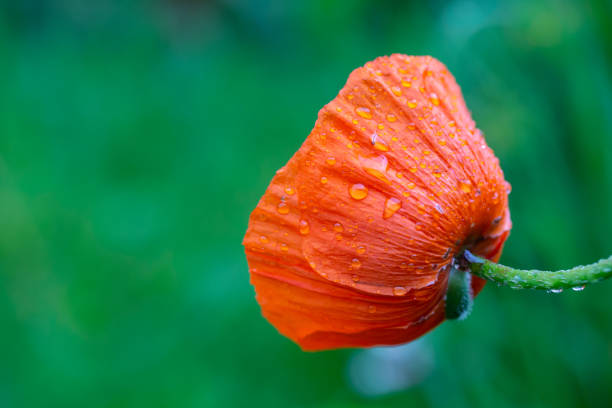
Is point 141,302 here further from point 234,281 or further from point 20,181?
point 20,181

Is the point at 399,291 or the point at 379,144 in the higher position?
the point at 379,144

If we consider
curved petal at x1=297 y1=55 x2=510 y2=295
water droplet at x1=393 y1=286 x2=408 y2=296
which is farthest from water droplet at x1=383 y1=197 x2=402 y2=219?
water droplet at x1=393 y1=286 x2=408 y2=296

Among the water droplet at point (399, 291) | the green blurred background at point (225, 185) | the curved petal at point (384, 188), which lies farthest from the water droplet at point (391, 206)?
the green blurred background at point (225, 185)

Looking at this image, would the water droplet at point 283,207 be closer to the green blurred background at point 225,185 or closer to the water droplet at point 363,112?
the water droplet at point 363,112

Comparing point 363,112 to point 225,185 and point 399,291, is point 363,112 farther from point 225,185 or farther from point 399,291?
point 225,185

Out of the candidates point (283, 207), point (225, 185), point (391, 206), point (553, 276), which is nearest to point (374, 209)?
point (391, 206)

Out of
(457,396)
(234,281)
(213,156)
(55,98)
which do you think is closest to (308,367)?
(234,281)

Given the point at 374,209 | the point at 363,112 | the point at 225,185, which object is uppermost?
the point at 363,112
